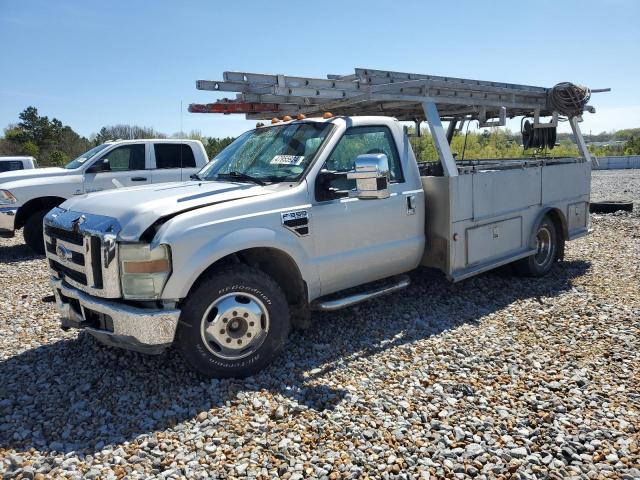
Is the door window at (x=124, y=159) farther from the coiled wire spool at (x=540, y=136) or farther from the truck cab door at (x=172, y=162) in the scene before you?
the coiled wire spool at (x=540, y=136)

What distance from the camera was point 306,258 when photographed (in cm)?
427

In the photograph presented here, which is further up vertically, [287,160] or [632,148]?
[632,148]

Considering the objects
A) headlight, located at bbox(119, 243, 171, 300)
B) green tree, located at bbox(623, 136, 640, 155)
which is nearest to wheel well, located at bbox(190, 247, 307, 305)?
headlight, located at bbox(119, 243, 171, 300)

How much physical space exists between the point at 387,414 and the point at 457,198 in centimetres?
259

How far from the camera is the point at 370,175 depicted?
389cm

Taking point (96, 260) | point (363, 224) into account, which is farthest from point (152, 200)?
point (363, 224)

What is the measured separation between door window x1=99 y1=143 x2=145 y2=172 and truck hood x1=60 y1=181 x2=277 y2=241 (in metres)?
5.67

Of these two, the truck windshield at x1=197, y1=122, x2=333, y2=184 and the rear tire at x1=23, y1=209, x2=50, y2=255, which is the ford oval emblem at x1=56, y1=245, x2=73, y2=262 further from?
the rear tire at x1=23, y1=209, x2=50, y2=255

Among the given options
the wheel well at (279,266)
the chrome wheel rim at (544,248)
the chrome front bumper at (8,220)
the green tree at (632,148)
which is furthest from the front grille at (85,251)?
the green tree at (632,148)

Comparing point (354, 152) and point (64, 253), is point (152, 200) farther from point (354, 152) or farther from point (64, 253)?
point (354, 152)

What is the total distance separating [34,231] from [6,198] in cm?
72

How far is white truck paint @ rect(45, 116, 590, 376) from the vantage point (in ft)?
11.8

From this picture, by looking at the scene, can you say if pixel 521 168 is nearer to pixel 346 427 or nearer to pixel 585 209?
pixel 585 209

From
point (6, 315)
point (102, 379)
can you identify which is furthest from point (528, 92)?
point (6, 315)
